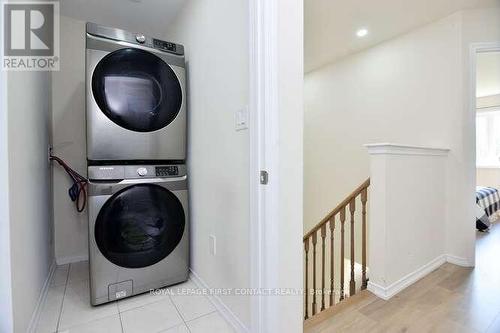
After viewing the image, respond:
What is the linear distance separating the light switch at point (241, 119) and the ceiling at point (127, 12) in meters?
1.25

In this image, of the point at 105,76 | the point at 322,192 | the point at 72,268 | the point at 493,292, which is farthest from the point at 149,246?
the point at 322,192

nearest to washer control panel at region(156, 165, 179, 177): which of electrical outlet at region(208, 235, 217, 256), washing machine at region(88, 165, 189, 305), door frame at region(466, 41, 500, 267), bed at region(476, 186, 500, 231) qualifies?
washing machine at region(88, 165, 189, 305)

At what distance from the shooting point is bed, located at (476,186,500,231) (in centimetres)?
327

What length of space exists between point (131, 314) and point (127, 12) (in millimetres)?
2273

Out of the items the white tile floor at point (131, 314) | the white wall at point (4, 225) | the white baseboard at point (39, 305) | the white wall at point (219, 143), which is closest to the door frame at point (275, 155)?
the white wall at point (219, 143)

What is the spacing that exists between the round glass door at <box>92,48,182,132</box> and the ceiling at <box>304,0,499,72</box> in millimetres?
1574

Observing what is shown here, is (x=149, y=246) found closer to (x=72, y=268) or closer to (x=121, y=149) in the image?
(x=121, y=149)

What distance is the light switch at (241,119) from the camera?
1186 millimetres

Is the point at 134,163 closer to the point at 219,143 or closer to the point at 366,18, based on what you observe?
the point at 219,143

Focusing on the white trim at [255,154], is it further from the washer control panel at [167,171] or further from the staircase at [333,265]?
the staircase at [333,265]

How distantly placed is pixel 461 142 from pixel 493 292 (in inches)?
52.7

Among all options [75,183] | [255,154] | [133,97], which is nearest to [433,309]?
[255,154]

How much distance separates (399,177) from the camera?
1.88 meters

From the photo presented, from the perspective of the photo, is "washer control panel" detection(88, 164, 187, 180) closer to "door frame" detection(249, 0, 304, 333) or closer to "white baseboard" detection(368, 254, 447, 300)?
"door frame" detection(249, 0, 304, 333)
